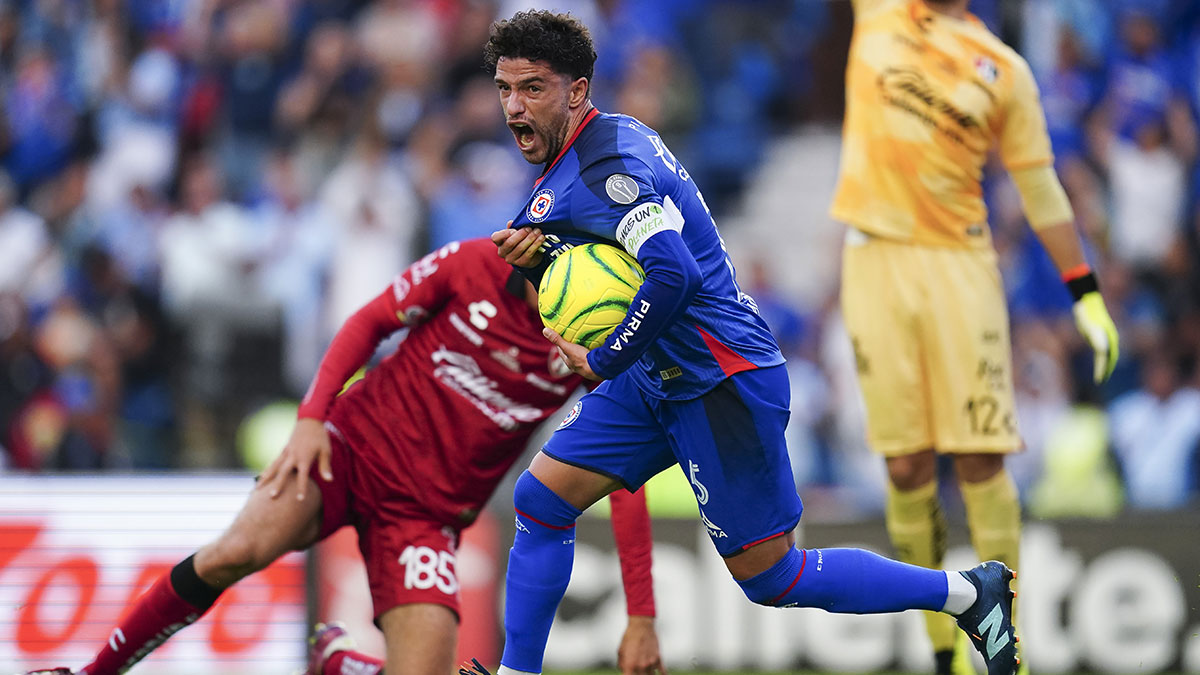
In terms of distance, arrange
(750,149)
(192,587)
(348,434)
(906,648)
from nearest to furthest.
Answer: (192,587)
(348,434)
(906,648)
(750,149)

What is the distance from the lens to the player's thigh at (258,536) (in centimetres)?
518

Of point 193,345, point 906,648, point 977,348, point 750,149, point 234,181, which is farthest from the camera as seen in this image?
point 750,149

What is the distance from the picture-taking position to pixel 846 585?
486 centimetres

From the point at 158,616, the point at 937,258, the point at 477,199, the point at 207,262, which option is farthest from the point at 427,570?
the point at 207,262

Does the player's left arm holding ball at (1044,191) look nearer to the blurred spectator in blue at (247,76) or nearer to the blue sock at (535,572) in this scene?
the blue sock at (535,572)

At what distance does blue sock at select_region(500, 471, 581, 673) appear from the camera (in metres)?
4.89

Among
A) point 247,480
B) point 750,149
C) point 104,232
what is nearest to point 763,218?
point 750,149

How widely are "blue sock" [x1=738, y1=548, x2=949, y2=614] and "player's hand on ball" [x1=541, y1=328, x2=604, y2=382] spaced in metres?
0.91

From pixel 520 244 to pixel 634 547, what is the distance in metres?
1.25

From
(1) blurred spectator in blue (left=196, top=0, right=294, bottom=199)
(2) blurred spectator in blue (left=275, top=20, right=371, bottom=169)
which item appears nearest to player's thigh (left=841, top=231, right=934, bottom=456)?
(2) blurred spectator in blue (left=275, top=20, right=371, bottom=169)

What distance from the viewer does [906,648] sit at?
7.66 metres

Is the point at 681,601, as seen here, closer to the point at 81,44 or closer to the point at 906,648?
the point at 906,648

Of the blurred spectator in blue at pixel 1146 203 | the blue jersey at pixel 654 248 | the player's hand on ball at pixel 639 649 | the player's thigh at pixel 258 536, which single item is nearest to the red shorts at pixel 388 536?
the player's thigh at pixel 258 536

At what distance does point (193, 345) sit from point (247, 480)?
3.75 meters
